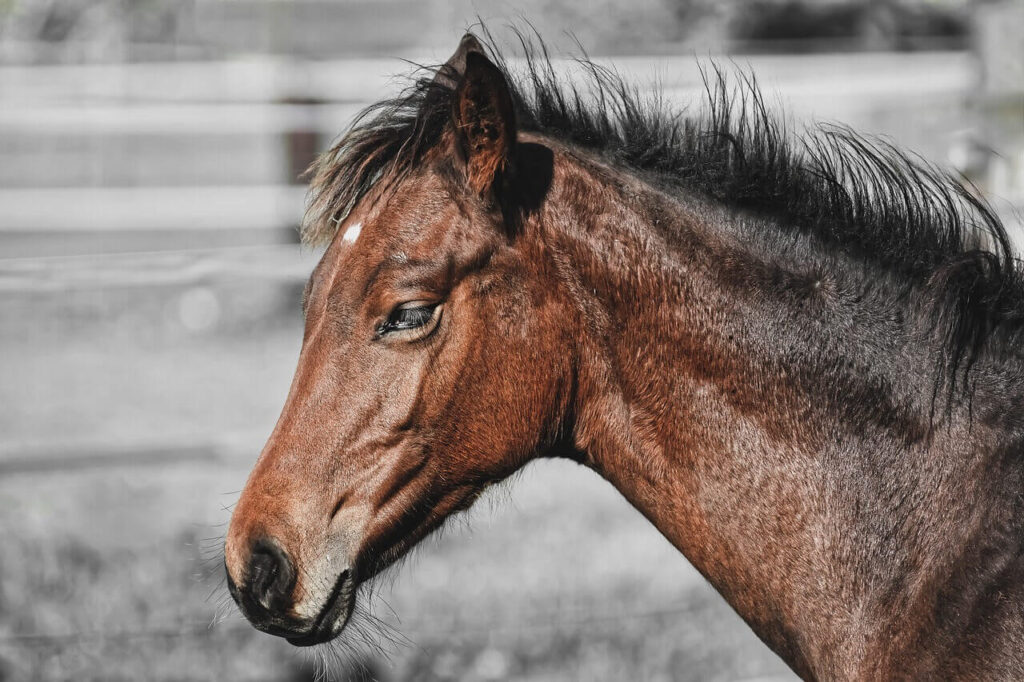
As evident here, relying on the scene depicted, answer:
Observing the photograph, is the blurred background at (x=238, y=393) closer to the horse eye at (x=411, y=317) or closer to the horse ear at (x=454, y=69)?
the horse ear at (x=454, y=69)

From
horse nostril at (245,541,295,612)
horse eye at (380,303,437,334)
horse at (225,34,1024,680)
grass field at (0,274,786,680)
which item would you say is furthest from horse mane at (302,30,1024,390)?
grass field at (0,274,786,680)

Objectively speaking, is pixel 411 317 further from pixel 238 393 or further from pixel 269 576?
pixel 238 393

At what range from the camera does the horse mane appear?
1894 mm

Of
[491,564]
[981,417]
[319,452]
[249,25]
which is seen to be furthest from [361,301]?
[249,25]

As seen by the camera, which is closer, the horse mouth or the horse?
the horse

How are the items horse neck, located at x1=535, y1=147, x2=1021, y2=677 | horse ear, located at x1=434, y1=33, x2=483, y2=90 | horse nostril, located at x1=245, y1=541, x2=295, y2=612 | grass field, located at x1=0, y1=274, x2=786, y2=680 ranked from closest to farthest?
horse neck, located at x1=535, y1=147, x2=1021, y2=677 → horse nostril, located at x1=245, y1=541, x2=295, y2=612 → horse ear, located at x1=434, y1=33, x2=483, y2=90 → grass field, located at x1=0, y1=274, x2=786, y2=680

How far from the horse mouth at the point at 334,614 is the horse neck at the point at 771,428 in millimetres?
613

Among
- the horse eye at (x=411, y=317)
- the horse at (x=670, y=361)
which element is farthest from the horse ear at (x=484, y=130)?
the horse eye at (x=411, y=317)

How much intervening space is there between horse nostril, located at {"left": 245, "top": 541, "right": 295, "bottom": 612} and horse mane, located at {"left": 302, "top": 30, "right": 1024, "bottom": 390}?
0.76 meters

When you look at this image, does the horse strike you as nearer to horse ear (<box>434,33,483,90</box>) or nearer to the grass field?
horse ear (<box>434,33,483,90</box>)

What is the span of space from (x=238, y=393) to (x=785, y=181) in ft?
16.6

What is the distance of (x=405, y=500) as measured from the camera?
207 cm

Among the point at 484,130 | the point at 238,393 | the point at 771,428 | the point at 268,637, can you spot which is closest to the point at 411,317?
the point at 484,130

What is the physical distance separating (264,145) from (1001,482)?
8.88 metres
